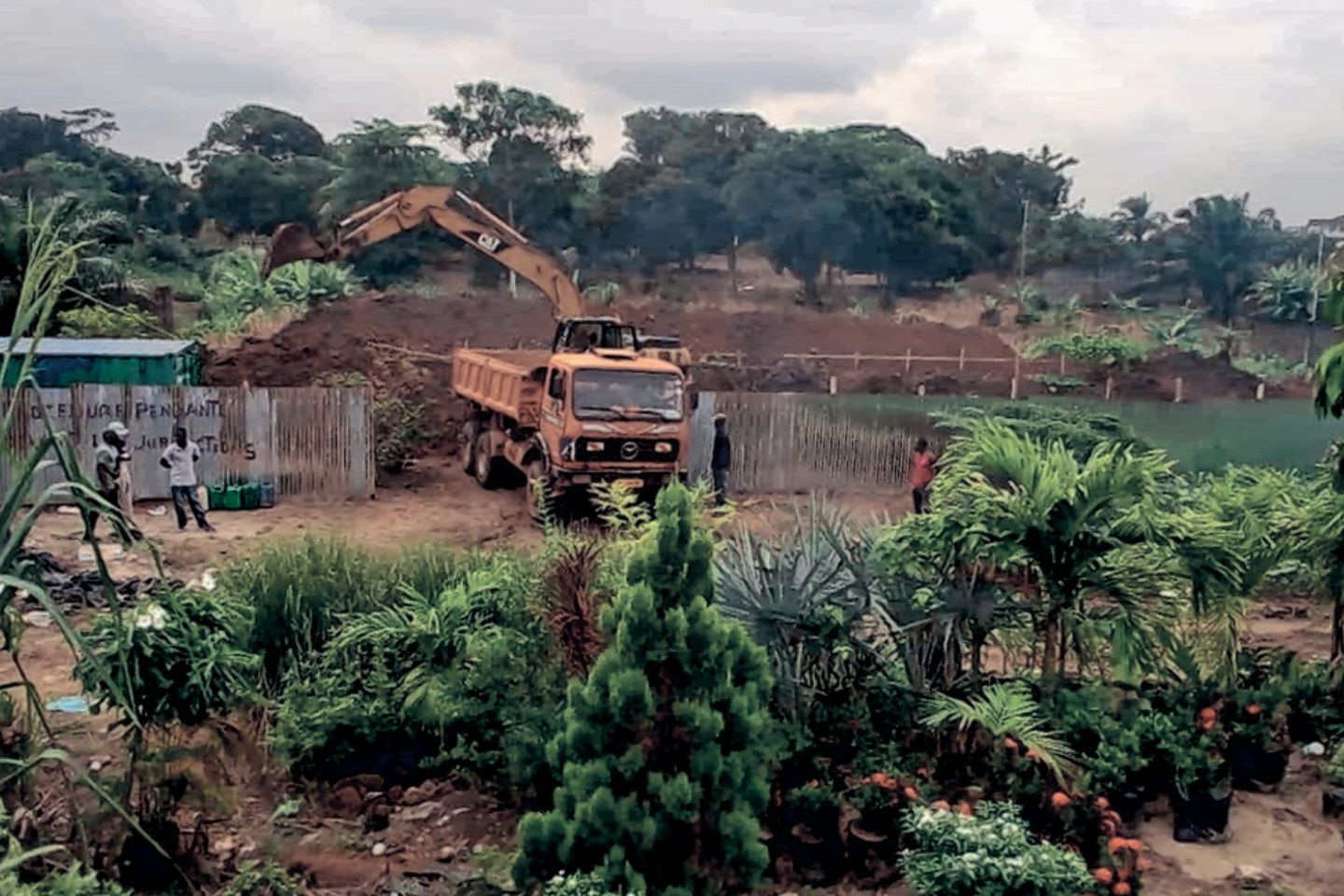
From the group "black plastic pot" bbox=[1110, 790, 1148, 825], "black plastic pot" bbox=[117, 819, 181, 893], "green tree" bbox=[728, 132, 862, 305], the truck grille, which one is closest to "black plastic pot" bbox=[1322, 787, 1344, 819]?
"black plastic pot" bbox=[1110, 790, 1148, 825]

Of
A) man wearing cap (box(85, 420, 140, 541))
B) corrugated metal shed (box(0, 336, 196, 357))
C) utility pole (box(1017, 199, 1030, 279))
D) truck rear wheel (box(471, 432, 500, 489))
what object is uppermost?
utility pole (box(1017, 199, 1030, 279))

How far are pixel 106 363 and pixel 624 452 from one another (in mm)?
6774

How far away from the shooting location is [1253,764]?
20.6 ft

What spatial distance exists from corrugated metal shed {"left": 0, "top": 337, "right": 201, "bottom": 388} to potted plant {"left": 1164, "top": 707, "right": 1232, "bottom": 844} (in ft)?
40.3

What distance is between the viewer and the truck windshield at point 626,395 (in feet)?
37.5

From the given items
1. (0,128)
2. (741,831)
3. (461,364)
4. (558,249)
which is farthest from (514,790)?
(0,128)

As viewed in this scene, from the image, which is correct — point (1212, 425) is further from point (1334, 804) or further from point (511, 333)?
point (511, 333)

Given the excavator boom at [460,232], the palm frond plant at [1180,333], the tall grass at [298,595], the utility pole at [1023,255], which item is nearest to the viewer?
the tall grass at [298,595]

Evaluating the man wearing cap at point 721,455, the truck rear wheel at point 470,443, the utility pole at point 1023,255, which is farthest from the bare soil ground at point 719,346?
the man wearing cap at point 721,455

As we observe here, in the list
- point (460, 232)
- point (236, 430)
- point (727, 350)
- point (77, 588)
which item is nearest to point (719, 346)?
point (727, 350)

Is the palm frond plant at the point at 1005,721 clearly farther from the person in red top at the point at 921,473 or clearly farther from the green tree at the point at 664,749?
the person in red top at the point at 921,473

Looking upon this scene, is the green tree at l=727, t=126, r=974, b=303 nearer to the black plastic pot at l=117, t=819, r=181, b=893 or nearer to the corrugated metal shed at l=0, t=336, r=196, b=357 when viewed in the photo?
the corrugated metal shed at l=0, t=336, r=196, b=357

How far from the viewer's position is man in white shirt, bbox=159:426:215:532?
37.6 feet

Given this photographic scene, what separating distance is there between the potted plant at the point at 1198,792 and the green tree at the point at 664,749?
2.44m
